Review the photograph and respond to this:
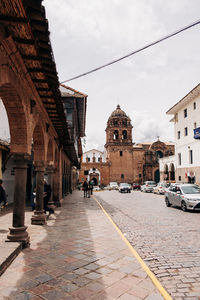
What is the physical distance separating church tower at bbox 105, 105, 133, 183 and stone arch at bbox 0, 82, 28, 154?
44.1 m

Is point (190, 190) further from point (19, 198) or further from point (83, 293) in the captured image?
point (83, 293)

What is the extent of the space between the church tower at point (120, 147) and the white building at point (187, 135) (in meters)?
18.2

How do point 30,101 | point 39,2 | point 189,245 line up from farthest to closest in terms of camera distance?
point 30,101 → point 189,245 → point 39,2

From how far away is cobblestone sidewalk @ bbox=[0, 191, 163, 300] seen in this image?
312cm

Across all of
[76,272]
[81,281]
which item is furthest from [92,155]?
[81,281]

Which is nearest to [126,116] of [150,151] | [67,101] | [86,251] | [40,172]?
[150,151]

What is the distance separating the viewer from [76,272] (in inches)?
151

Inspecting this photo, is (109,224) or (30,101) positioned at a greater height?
(30,101)

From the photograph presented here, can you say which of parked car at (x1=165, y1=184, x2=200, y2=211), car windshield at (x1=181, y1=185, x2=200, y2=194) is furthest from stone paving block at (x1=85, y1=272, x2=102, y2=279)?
car windshield at (x1=181, y1=185, x2=200, y2=194)

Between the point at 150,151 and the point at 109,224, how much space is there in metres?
44.6

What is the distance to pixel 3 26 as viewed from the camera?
360 centimetres

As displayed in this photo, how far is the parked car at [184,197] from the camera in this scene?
10.8m

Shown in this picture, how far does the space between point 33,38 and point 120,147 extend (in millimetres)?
47370

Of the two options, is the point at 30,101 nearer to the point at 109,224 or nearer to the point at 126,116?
the point at 109,224
